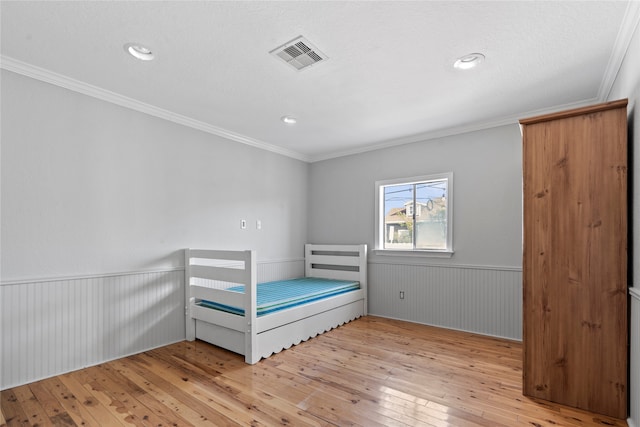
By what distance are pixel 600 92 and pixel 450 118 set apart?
1.25m

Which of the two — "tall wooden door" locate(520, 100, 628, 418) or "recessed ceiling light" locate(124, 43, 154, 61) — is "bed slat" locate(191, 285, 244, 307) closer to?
"recessed ceiling light" locate(124, 43, 154, 61)

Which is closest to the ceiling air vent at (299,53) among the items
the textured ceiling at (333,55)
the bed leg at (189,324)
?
the textured ceiling at (333,55)

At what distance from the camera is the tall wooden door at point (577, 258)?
2.01 m

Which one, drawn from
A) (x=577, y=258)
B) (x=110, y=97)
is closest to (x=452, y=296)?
(x=577, y=258)

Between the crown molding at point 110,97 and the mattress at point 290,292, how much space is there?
1871 millimetres

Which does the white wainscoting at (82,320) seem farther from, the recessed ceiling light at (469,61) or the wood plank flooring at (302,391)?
the recessed ceiling light at (469,61)

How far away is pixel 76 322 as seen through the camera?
269 cm

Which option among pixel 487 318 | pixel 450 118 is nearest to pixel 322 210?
pixel 450 118

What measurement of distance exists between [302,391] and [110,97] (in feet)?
9.81

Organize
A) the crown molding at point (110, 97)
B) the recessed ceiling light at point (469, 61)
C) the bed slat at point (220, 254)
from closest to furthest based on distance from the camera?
the recessed ceiling light at point (469, 61)
the crown molding at point (110, 97)
the bed slat at point (220, 254)

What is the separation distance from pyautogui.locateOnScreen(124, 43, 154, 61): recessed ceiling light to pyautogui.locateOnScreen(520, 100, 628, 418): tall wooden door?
274cm

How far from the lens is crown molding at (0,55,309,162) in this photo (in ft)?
7.95

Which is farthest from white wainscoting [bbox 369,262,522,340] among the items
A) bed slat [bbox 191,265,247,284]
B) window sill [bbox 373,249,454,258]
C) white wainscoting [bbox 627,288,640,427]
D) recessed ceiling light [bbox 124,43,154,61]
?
recessed ceiling light [bbox 124,43,154,61]

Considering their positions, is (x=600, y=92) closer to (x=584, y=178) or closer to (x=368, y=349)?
(x=584, y=178)
